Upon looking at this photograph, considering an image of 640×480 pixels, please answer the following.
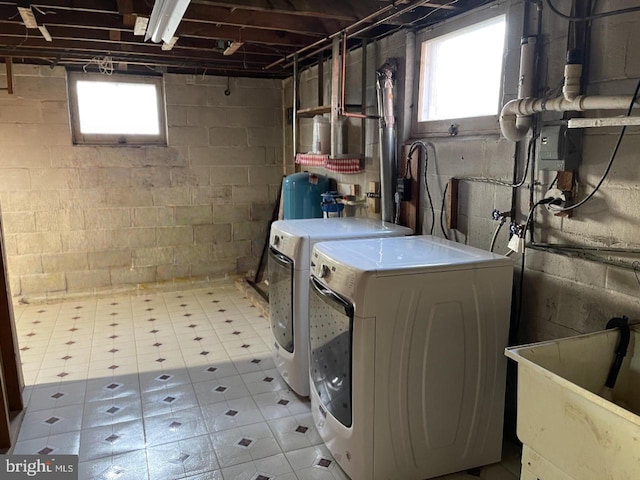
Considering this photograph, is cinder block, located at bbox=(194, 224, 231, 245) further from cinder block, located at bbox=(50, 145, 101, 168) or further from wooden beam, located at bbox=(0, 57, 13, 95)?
wooden beam, located at bbox=(0, 57, 13, 95)

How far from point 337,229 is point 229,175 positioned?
2.68 metres

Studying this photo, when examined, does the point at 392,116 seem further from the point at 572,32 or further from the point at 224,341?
the point at 224,341

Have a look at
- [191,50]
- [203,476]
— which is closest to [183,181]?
[191,50]

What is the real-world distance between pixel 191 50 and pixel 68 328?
2.66 meters

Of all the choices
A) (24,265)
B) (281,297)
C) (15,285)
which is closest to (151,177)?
(24,265)

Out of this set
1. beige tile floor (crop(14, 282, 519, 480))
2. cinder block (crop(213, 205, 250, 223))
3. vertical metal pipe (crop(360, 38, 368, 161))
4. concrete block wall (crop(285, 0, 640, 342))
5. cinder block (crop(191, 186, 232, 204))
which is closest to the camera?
concrete block wall (crop(285, 0, 640, 342))

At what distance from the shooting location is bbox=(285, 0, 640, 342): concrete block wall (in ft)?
5.98

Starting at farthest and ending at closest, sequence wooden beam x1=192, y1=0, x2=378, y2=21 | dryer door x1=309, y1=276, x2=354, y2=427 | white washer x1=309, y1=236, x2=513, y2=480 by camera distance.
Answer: wooden beam x1=192, y1=0, x2=378, y2=21 < dryer door x1=309, y1=276, x2=354, y2=427 < white washer x1=309, y1=236, x2=513, y2=480

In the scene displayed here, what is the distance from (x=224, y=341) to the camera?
377cm

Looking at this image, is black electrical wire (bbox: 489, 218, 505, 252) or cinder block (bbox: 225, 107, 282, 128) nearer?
black electrical wire (bbox: 489, 218, 505, 252)

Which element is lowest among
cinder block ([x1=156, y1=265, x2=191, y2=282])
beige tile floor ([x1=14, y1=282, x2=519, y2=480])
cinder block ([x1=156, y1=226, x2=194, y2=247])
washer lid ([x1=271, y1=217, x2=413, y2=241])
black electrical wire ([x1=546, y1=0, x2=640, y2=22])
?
beige tile floor ([x1=14, y1=282, x2=519, y2=480])

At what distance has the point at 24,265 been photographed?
4637 mm

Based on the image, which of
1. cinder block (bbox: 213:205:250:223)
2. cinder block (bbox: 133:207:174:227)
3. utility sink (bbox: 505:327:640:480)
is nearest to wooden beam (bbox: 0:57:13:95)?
cinder block (bbox: 133:207:174:227)

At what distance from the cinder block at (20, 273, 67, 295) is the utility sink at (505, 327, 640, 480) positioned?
462 centimetres
